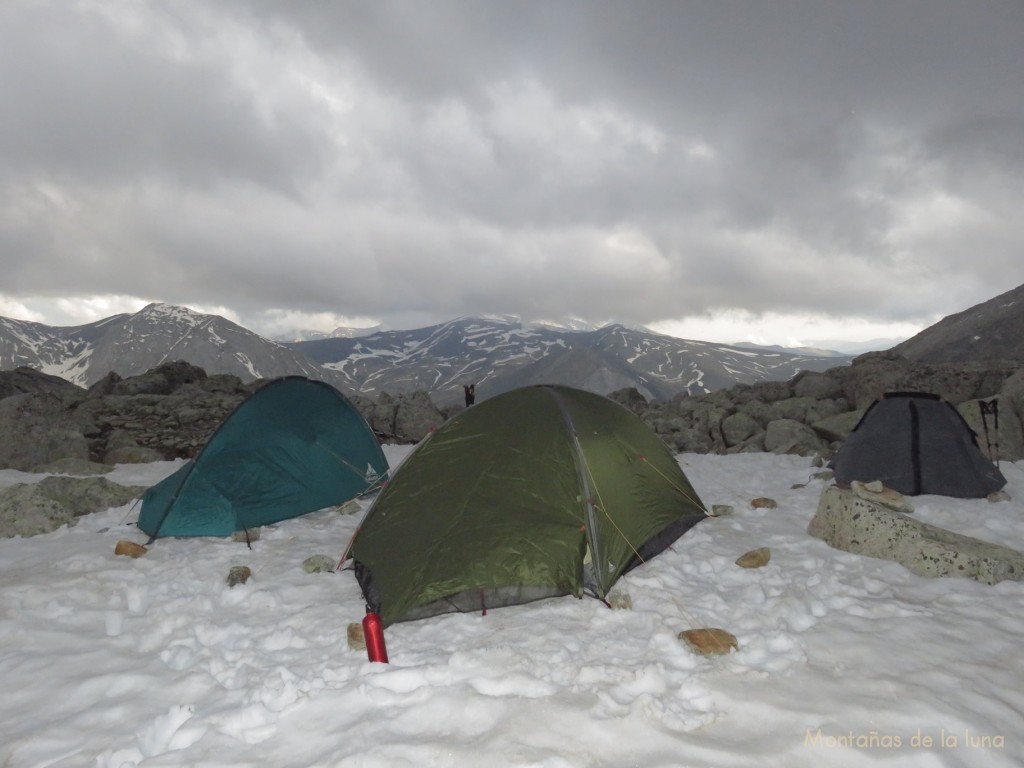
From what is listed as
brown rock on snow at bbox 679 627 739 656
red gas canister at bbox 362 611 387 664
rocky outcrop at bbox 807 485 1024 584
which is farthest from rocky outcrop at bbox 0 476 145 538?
rocky outcrop at bbox 807 485 1024 584

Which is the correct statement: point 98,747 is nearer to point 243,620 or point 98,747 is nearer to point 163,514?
point 243,620

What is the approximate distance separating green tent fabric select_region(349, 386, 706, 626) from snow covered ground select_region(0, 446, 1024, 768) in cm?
36

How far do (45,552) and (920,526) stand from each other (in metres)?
13.9

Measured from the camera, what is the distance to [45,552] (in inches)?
320

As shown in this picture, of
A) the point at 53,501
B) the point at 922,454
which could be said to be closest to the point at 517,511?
the point at 922,454

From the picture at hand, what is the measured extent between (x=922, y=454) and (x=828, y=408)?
11.8 metres

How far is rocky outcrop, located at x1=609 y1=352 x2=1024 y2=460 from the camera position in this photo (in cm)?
1423

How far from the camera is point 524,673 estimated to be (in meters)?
4.80

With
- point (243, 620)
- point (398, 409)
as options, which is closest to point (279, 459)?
point (243, 620)

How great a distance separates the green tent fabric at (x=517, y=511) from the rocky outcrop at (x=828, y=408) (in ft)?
37.7

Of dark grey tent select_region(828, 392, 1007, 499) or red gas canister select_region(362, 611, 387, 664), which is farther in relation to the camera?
dark grey tent select_region(828, 392, 1007, 499)

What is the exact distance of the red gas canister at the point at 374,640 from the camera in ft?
16.6

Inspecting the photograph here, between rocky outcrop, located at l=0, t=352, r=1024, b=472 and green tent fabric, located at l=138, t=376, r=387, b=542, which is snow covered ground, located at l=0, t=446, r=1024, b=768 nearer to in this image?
green tent fabric, located at l=138, t=376, r=387, b=542

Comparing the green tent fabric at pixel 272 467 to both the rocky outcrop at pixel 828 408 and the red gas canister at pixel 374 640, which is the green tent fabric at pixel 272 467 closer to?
the red gas canister at pixel 374 640
